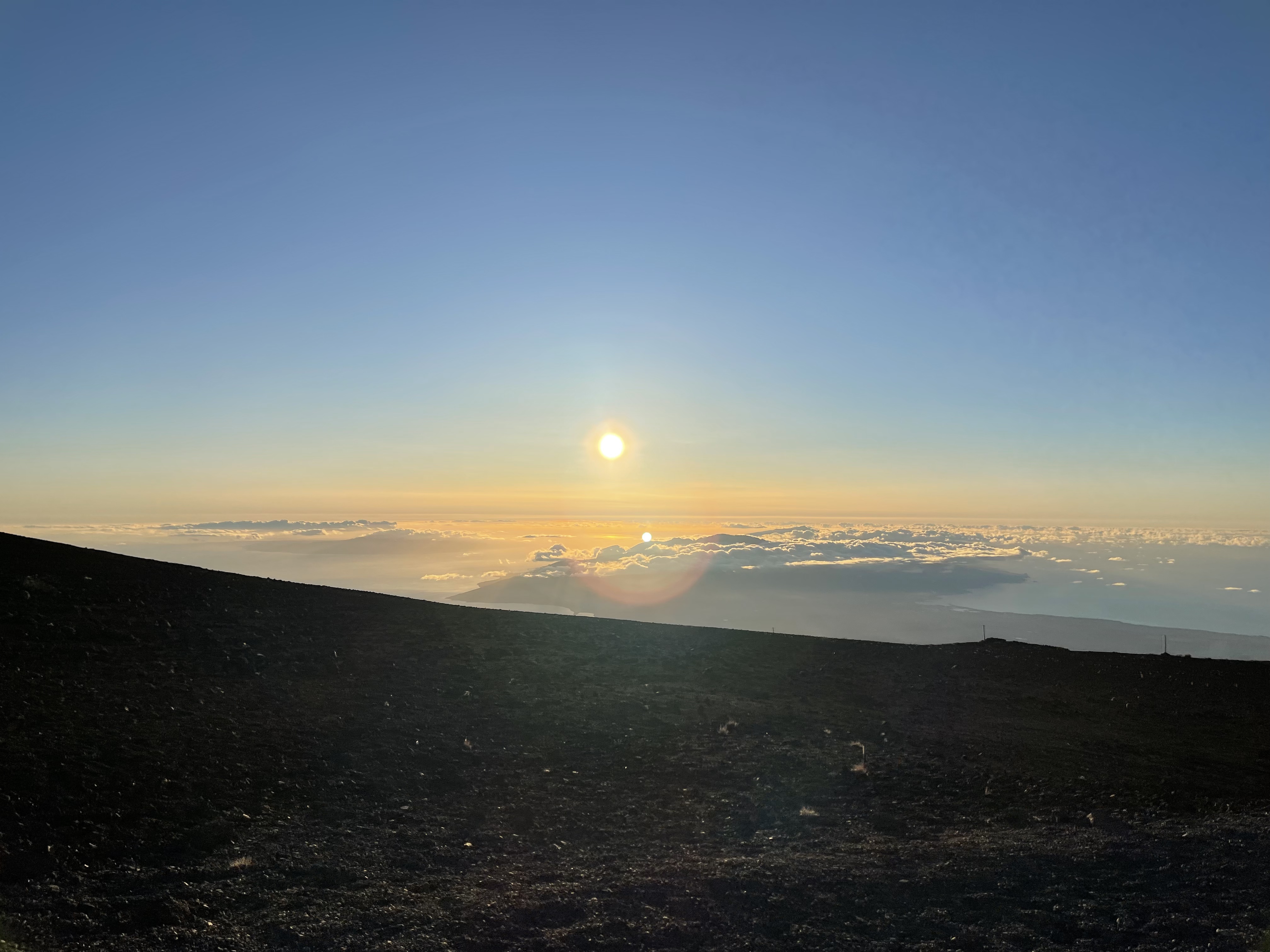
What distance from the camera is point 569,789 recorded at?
14.2 meters

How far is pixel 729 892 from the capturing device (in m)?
9.69

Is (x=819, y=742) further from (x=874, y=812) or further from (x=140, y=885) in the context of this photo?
(x=140, y=885)

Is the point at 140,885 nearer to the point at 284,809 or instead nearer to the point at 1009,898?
the point at 284,809

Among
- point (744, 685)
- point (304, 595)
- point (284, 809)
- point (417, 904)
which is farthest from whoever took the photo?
point (304, 595)

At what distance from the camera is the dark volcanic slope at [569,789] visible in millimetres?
8867

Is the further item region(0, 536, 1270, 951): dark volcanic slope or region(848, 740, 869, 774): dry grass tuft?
region(848, 740, 869, 774): dry grass tuft

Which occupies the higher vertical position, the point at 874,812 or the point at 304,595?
the point at 304,595

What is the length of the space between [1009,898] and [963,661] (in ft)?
63.3

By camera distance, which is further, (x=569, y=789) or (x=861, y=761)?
(x=861, y=761)

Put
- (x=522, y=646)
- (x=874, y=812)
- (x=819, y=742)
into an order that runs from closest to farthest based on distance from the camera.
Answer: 1. (x=874, y=812)
2. (x=819, y=742)
3. (x=522, y=646)

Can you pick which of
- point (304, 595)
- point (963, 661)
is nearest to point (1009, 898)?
point (963, 661)

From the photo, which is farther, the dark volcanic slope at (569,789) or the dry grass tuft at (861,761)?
the dry grass tuft at (861,761)

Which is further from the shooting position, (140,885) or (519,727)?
(519,727)

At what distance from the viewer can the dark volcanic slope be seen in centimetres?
887
